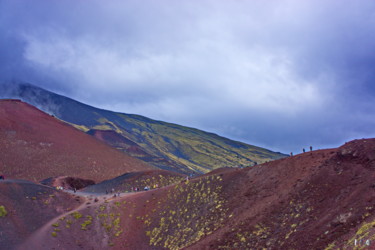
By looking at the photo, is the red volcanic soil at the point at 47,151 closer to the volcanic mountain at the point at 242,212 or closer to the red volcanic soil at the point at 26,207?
the red volcanic soil at the point at 26,207

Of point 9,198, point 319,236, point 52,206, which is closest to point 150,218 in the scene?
point 52,206

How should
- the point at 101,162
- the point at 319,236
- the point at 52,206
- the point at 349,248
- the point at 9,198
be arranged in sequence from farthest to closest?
the point at 101,162
the point at 52,206
the point at 9,198
the point at 319,236
the point at 349,248

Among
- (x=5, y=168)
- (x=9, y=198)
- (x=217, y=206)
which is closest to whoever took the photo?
(x=217, y=206)

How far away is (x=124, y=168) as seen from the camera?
354 feet

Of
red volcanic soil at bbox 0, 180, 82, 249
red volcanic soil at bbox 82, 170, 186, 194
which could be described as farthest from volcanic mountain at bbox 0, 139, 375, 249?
red volcanic soil at bbox 82, 170, 186, 194

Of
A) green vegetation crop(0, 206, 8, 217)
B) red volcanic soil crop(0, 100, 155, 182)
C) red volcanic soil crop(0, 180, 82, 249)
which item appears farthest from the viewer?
red volcanic soil crop(0, 100, 155, 182)

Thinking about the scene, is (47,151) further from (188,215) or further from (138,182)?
(188,215)

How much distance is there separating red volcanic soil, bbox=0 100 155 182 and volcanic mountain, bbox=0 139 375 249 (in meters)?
39.8

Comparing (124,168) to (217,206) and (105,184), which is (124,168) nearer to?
(105,184)

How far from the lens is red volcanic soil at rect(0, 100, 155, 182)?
93125mm

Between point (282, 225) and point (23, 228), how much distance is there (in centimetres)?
2916

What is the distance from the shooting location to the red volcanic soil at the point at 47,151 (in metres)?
93.1

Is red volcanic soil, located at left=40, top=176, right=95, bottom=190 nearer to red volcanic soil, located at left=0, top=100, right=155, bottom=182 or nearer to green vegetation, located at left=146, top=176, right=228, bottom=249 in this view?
red volcanic soil, located at left=0, top=100, right=155, bottom=182

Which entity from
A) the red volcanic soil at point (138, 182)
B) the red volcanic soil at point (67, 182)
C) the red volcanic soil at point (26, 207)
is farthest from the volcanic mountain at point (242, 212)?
the red volcanic soil at point (67, 182)
